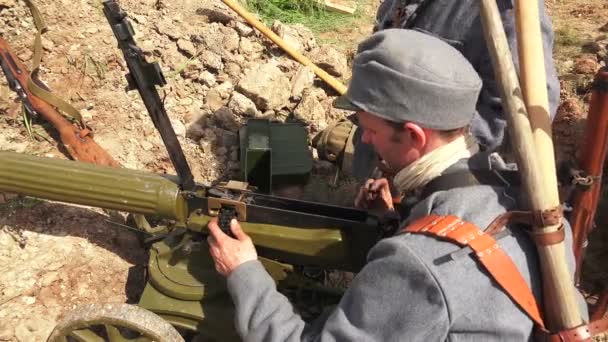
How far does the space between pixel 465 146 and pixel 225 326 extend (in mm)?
1555

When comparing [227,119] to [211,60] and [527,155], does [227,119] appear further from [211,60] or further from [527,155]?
[527,155]

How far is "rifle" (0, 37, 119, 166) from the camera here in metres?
4.16

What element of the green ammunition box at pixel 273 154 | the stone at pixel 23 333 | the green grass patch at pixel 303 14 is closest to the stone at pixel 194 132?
the green ammunition box at pixel 273 154

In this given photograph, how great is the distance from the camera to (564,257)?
1807 mm

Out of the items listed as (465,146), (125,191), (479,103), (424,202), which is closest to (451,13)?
(479,103)

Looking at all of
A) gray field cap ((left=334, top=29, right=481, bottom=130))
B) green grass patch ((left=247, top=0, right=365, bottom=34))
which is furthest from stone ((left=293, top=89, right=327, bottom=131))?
gray field cap ((left=334, top=29, right=481, bottom=130))

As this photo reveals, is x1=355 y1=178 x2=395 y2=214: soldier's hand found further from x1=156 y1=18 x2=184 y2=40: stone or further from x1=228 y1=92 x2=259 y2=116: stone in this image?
x1=156 y1=18 x2=184 y2=40: stone

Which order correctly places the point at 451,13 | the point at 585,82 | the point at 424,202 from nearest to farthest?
the point at 424,202 → the point at 451,13 → the point at 585,82

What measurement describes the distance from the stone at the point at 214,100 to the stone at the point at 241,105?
0.15 metres

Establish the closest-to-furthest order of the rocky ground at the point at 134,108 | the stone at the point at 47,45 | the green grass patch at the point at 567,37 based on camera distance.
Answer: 1. the rocky ground at the point at 134,108
2. the stone at the point at 47,45
3. the green grass patch at the point at 567,37

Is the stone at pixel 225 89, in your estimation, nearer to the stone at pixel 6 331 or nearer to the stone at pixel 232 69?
the stone at pixel 232 69

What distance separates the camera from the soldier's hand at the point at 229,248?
2.52m

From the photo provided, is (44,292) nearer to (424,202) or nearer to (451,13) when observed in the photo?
(424,202)

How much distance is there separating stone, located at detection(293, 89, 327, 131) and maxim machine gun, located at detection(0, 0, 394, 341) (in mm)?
2189
